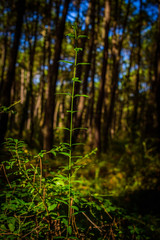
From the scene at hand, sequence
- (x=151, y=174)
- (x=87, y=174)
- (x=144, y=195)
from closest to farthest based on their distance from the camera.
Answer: (x=144, y=195) < (x=151, y=174) < (x=87, y=174)

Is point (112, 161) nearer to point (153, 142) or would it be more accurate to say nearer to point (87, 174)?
point (87, 174)

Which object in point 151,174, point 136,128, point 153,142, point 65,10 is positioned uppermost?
point 65,10

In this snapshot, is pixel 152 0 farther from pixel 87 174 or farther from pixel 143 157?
pixel 87 174

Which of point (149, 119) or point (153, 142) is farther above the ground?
point (149, 119)

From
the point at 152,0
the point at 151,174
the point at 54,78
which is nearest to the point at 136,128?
the point at 151,174

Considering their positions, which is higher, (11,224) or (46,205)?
(46,205)

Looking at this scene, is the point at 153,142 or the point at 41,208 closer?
the point at 41,208

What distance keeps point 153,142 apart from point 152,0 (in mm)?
9111

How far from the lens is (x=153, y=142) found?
20.7 ft

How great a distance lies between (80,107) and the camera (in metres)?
7.06

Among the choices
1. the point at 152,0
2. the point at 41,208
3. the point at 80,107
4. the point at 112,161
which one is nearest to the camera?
the point at 41,208

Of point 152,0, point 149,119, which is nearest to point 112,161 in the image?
point 149,119

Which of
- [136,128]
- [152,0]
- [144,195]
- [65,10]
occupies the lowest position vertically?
[144,195]

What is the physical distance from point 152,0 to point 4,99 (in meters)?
10.7
